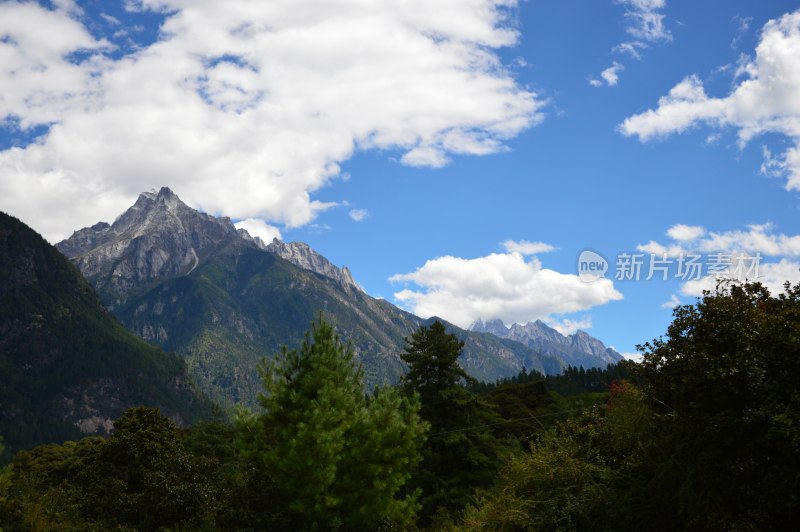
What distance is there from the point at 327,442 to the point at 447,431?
14.4 meters

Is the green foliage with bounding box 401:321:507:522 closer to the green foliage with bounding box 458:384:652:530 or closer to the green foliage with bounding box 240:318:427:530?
the green foliage with bounding box 240:318:427:530

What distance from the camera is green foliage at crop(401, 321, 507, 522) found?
32625 millimetres

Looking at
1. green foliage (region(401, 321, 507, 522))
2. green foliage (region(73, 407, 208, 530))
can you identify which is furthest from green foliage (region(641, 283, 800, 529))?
green foliage (region(73, 407, 208, 530))

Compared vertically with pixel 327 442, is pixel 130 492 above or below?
below

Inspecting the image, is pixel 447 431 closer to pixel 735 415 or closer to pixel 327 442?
pixel 327 442

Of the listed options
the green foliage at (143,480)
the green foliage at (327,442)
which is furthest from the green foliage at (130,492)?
the green foliage at (327,442)

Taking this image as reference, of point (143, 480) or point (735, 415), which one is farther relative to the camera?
point (143, 480)

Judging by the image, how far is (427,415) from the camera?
35000 mm

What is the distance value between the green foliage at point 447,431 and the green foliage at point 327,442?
26.5ft

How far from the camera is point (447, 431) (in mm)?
34219

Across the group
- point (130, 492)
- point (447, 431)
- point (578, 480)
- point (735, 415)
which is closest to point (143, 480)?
point (130, 492)

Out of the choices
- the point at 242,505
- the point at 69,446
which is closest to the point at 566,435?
the point at 242,505

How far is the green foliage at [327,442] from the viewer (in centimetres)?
2162

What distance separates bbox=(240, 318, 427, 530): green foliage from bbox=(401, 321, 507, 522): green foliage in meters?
8.08
